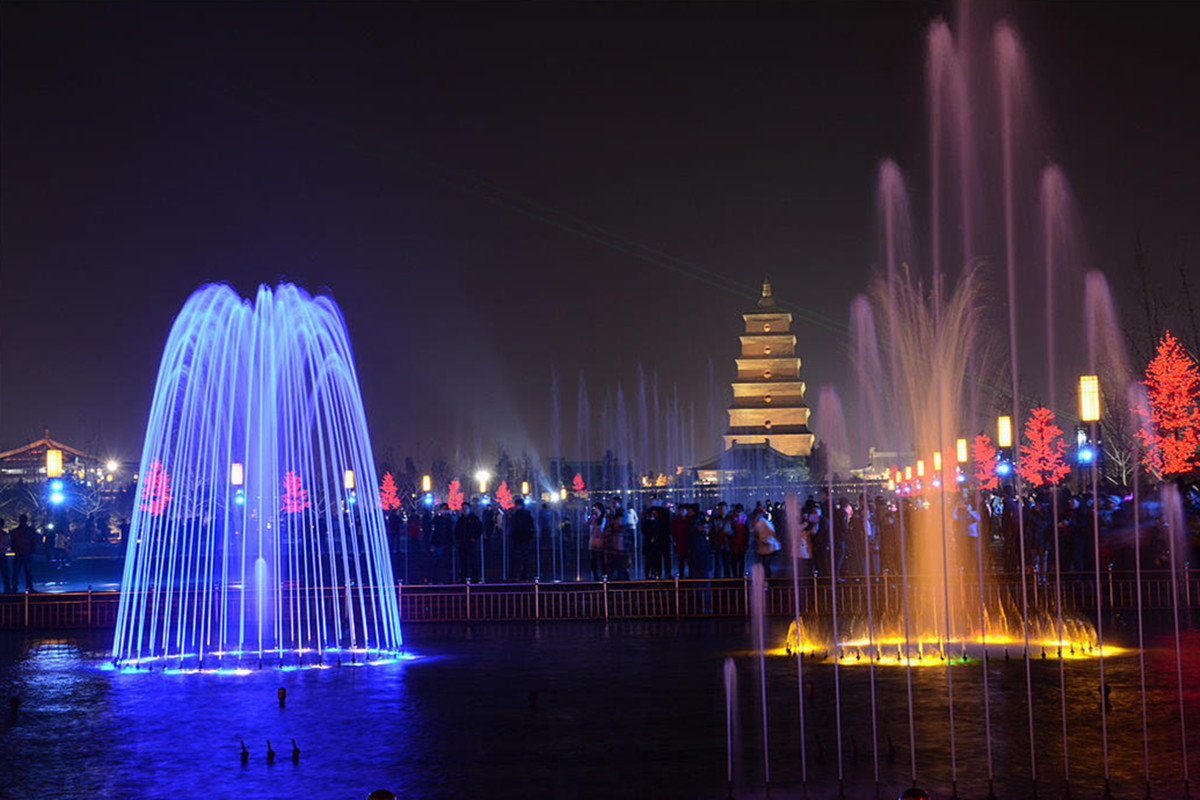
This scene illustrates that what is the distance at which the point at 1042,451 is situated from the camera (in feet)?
213

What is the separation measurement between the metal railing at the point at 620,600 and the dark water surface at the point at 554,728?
13.4 feet

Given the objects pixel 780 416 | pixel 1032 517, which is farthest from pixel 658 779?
pixel 780 416

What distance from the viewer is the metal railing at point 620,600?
63.7 ft

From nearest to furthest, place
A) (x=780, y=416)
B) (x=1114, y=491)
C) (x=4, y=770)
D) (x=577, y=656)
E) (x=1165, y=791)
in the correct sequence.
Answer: (x=1165, y=791) < (x=4, y=770) < (x=577, y=656) < (x=1114, y=491) < (x=780, y=416)

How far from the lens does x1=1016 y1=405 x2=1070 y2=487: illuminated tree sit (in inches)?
2554

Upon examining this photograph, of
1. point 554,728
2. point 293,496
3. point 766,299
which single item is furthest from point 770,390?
point 554,728

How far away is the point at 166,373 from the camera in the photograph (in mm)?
16984

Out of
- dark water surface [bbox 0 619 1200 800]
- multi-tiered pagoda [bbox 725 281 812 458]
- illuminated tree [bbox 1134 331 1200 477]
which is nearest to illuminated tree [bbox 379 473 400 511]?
multi-tiered pagoda [bbox 725 281 812 458]

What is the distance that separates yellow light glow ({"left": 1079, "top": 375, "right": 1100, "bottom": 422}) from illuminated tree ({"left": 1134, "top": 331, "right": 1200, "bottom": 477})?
17231 millimetres

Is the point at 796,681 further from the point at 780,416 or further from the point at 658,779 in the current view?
the point at 780,416

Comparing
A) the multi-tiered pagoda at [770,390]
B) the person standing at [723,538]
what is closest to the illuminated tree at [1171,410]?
the person standing at [723,538]

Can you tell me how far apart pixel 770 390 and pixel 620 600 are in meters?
84.9

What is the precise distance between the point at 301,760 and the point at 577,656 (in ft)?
20.1

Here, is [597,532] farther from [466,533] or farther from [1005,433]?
[1005,433]
